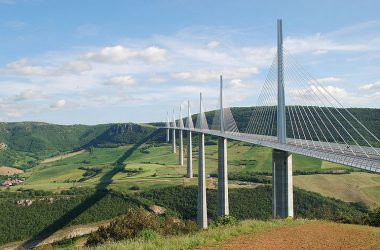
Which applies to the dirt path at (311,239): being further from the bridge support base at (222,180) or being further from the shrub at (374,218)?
the bridge support base at (222,180)

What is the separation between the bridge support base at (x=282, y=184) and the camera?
125ft

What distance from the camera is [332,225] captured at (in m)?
22.4

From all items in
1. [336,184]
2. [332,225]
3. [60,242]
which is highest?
[332,225]

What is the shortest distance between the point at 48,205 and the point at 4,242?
62.9 ft

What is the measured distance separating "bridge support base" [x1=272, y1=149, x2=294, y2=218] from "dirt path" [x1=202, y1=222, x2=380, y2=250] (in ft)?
54.2

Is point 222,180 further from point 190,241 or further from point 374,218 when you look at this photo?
point 190,241

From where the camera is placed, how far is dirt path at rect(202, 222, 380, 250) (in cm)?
1711

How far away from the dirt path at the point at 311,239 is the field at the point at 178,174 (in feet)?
236

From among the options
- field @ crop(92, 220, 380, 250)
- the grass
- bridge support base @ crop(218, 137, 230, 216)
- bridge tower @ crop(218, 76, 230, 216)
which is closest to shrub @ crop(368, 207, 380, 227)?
field @ crop(92, 220, 380, 250)

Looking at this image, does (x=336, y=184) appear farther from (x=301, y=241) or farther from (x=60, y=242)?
(x=301, y=241)

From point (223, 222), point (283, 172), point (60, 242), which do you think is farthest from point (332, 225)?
point (60, 242)

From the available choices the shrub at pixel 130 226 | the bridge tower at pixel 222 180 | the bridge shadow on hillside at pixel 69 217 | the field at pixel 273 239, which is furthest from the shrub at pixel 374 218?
the bridge shadow on hillside at pixel 69 217

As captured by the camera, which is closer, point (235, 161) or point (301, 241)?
point (301, 241)

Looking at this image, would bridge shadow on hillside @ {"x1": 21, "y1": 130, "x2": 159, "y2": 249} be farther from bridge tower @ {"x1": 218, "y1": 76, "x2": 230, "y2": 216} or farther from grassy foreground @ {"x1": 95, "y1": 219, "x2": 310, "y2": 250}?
grassy foreground @ {"x1": 95, "y1": 219, "x2": 310, "y2": 250}
